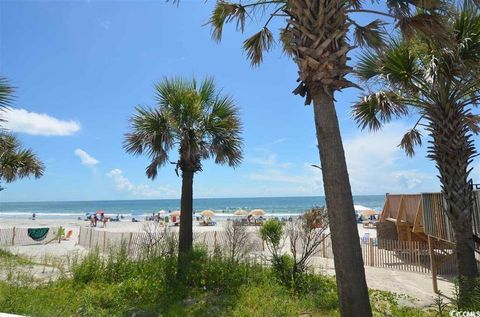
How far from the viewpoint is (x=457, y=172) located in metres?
6.29

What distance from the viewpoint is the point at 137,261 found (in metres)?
8.59

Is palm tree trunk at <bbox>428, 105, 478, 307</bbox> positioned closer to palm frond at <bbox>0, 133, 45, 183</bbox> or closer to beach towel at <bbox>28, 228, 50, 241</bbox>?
palm frond at <bbox>0, 133, 45, 183</bbox>

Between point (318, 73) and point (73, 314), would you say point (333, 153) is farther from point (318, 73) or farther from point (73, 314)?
point (73, 314)

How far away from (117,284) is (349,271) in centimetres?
572

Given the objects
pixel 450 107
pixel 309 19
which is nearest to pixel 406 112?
pixel 450 107

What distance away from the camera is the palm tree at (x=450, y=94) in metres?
6.01

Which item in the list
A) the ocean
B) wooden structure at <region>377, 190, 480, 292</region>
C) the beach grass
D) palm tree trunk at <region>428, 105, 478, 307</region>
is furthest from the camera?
the ocean

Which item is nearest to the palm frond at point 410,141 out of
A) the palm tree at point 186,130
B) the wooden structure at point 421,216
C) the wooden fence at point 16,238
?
the wooden structure at point 421,216

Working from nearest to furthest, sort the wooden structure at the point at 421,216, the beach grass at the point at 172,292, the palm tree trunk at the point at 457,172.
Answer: the beach grass at the point at 172,292 → the palm tree trunk at the point at 457,172 → the wooden structure at the point at 421,216

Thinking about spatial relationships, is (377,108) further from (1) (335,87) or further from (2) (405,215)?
(2) (405,215)

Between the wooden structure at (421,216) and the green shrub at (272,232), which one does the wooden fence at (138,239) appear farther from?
the wooden structure at (421,216)

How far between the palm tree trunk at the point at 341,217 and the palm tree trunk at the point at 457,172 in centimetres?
385

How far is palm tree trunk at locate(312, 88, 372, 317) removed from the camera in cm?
346

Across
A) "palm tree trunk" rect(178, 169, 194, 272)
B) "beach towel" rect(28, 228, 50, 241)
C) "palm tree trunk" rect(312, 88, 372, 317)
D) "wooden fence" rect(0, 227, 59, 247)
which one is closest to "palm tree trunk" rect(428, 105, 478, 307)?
"palm tree trunk" rect(312, 88, 372, 317)
